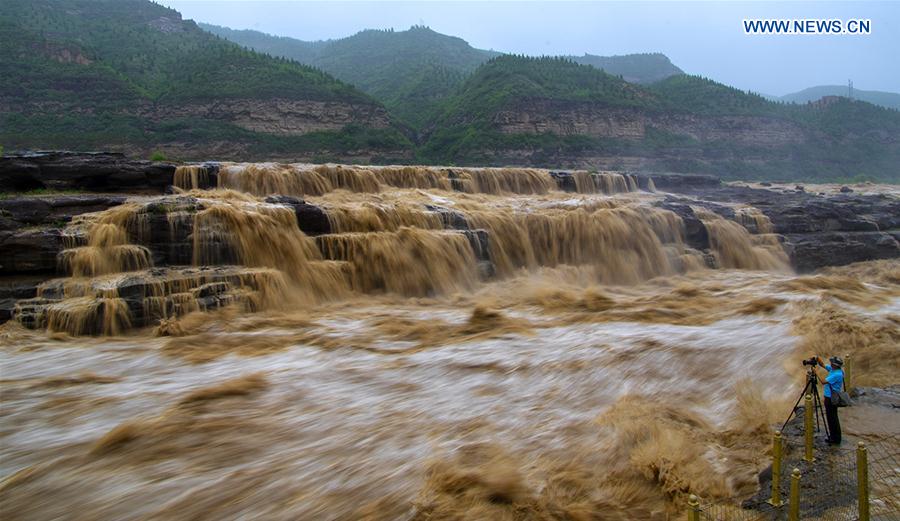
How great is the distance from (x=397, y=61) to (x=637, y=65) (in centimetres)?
8060

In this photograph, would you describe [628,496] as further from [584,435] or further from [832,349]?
[832,349]

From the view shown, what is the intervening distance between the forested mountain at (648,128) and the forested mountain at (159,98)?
8384 millimetres

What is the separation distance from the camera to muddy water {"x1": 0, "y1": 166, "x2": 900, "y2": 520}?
4605 mm

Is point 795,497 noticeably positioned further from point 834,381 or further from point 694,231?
point 694,231

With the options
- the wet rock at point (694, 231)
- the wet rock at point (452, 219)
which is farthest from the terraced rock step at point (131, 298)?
the wet rock at point (694, 231)

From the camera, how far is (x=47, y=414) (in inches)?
232

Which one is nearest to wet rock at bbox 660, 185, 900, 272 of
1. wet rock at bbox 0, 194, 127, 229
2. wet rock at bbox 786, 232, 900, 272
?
wet rock at bbox 786, 232, 900, 272

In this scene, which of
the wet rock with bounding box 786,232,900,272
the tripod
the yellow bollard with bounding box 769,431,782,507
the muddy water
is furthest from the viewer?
the wet rock with bounding box 786,232,900,272

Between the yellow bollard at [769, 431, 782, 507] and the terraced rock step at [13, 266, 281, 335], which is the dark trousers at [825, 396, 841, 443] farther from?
the terraced rock step at [13, 266, 281, 335]

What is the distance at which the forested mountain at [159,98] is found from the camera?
37281 mm

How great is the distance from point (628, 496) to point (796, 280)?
1115 cm

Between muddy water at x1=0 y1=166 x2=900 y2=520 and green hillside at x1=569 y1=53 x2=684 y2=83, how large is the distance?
129 meters

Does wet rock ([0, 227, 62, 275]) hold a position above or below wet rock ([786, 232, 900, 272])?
above

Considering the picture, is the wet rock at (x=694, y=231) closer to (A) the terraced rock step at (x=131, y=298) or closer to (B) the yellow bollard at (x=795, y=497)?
(A) the terraced rock step at (x=131, y=298)
